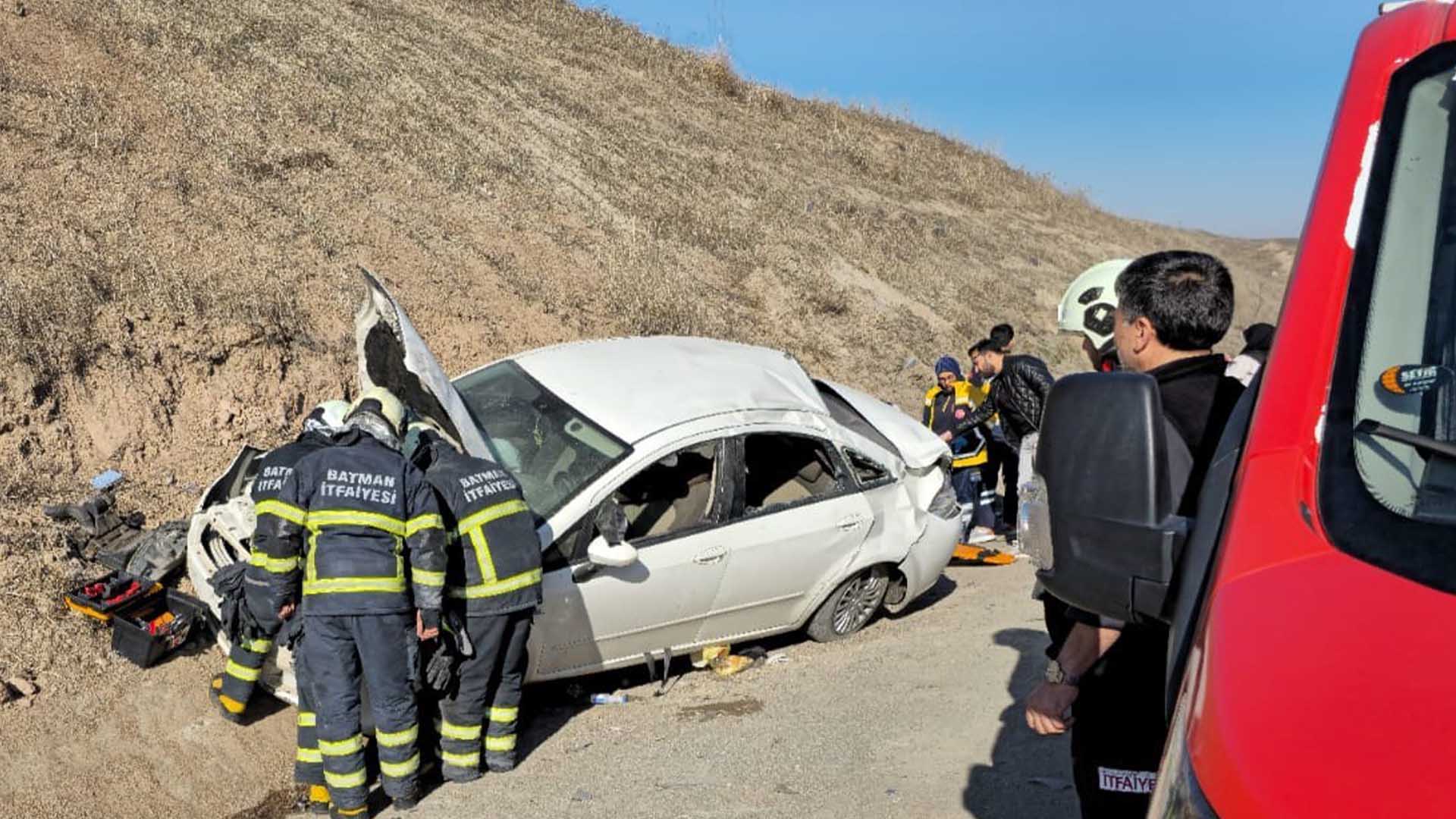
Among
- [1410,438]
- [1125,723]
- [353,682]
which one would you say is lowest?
[353,682]

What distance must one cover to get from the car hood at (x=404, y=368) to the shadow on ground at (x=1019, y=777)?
2.80 metres

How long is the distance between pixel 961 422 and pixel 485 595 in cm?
548

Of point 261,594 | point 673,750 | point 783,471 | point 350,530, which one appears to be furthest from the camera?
point 783,471

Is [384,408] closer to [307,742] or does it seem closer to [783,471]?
[307,742]

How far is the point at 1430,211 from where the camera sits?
7.04 ft

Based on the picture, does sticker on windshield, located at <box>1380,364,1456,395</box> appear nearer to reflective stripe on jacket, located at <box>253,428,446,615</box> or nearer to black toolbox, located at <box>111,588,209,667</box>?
reflective stripe on jacket, located at <box>253,428,446,615</box>

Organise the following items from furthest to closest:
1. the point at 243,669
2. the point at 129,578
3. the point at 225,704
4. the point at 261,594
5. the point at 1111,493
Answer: the point at 129,578 → the point at 225,704 → the point at 243,669 → the point at 261,594 → the point at 1111,493

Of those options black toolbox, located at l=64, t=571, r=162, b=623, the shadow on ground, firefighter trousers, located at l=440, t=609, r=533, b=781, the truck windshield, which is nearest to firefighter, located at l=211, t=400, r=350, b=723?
firefighter trousers, located at l=440, t=609, r=533, b=781

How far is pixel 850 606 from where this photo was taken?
24.6 ft

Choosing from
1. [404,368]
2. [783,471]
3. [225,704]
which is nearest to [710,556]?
[783,471]

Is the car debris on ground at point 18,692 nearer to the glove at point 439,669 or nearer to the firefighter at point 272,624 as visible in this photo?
the firefighter at point 272,624

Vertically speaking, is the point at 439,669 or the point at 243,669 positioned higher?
the point at 439,669

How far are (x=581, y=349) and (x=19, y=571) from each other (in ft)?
10.8

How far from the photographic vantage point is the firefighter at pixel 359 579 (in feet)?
16.7
